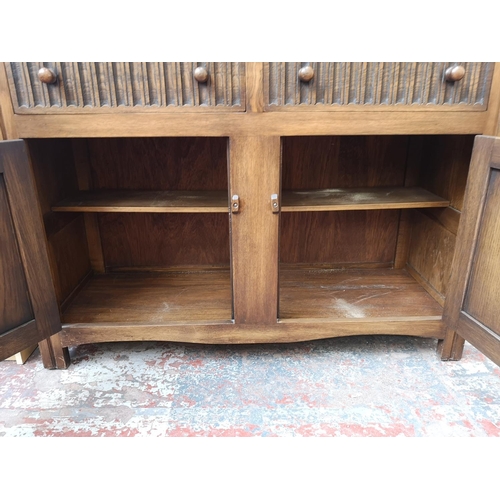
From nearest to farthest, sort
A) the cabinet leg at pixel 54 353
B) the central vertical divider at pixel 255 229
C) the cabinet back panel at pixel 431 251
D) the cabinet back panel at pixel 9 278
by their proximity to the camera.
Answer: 1. the cabinet back panel at pixel 9 278
2. the central vertical divider at pixel 255 229
3. the cabinet leg at pixel 54 353
4. the cabinet back panel at pixel 431 251

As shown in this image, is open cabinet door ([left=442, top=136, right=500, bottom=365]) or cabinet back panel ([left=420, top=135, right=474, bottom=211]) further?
cabinet back panel ([left=420, top=135, right=474, bottom=211])

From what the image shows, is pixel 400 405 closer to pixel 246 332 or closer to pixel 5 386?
pixel 246 332

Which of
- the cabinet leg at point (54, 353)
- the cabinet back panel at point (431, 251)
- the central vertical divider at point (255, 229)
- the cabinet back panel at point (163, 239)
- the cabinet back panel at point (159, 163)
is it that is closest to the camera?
the central vertical divider at point (255, 229)

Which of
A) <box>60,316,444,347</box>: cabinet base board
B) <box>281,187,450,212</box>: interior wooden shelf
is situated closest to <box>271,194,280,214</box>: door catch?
<box>281,187,450,212</box>: interior wooden shelf

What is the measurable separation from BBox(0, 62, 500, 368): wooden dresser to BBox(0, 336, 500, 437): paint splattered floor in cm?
9

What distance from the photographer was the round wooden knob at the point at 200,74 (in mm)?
886

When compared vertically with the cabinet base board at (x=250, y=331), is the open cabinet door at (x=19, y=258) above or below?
above

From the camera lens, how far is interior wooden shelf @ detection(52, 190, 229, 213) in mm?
1119

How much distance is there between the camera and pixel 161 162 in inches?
53.6

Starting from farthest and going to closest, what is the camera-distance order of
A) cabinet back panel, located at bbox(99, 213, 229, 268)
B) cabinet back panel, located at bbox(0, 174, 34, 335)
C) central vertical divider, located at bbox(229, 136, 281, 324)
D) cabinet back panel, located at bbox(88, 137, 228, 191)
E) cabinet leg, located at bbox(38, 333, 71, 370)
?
cabinet back panel, located at bbox(99, 213, 229, 268)
cabinet back panel, located at bbox(88, 137, 228, 191)
cabinet leg, located at bbox(38, 333, 71, 370)
central vertical divider, located at bbox(229, 136, 281, 324)
cabinet back panel, located at bbox(0, 174, 34, 335)

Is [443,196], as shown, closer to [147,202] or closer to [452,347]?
[452,347]

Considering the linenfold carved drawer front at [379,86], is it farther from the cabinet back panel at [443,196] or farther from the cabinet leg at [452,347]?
the cabinet leg at [452,347]

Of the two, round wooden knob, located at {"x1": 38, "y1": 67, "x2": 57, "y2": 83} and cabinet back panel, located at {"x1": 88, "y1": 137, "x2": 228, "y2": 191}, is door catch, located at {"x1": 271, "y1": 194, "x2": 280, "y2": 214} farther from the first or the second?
round wooden knob, located at {"x1": 38, "y1": 67, "x2": 57, "y2": 83}

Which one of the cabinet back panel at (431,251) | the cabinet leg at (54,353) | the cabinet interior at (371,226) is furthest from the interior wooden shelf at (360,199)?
the cabinet leg at (54,353)
